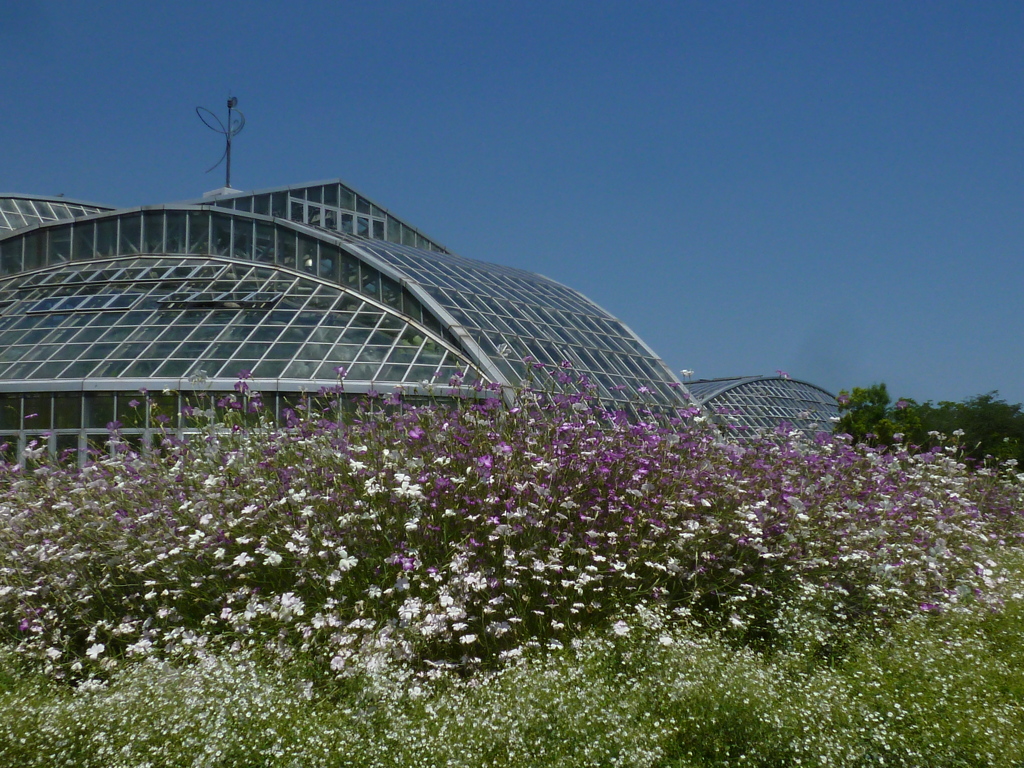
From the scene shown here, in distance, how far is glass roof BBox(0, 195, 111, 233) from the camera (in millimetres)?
36969

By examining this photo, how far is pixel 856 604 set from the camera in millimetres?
8414

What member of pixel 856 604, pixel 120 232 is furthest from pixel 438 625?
pixel 120 232

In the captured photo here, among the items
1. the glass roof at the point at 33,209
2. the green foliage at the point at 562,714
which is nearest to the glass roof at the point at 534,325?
the green foliage at the point at 562,714

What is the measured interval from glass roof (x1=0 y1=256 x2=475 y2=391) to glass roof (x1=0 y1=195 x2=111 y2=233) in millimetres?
16306

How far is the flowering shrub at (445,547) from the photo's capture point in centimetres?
719

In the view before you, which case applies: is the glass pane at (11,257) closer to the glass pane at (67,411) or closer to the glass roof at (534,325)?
the glass roof at (534,325)

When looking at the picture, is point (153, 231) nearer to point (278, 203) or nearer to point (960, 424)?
point (278, 203)

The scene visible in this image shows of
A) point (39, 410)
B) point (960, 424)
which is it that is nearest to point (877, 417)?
point (960, 424)

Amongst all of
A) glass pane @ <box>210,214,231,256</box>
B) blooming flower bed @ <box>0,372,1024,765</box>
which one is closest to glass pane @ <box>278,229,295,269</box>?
glass pane @ <box>210,214,231,256</box>

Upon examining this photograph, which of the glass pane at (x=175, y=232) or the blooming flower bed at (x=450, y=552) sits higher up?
the glass pane at (x=175, y=232)

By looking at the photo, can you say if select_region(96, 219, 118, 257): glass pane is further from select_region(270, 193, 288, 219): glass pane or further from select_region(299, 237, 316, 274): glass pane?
select_region(270, 193, 288, 219): glass pane

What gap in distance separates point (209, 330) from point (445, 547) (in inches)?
503

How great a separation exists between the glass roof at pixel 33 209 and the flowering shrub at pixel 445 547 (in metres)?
32.4

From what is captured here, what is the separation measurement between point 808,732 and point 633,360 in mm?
19409
